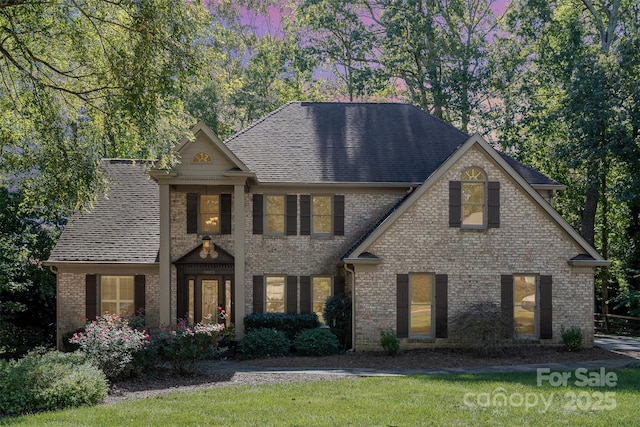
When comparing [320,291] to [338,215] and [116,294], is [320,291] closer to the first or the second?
[338,215]

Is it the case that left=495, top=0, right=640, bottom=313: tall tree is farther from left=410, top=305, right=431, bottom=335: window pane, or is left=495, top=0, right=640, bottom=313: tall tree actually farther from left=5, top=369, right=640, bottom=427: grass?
left=5, top=369, right=640, bottom=427: grass

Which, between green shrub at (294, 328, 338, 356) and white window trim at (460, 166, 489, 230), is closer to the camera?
green shrub at (294, 328, 338, 356)

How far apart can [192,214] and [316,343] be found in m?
6.21

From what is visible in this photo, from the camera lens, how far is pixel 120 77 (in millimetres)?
14227

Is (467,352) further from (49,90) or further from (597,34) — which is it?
(597,34)

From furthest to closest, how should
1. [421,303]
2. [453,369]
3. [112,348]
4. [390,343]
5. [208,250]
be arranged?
[208,250], [421,303], [390,343], [453,369], [112,348]

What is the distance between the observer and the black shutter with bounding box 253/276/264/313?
20.8m

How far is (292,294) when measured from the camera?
69.1ft

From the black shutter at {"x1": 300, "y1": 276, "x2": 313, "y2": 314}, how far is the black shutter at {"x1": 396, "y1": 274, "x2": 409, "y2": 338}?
11.5 ft

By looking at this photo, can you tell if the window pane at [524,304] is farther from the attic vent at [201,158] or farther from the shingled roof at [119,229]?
the shingled roof at [119,229]

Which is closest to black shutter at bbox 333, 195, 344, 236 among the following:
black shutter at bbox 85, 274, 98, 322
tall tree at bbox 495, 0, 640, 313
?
black shutter at bbox 85, 274, 98, 322

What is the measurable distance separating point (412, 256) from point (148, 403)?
32.2 ft

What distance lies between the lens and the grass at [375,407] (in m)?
9.88

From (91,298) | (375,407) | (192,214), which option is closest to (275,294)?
(192,214)
